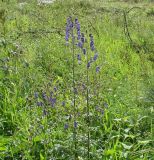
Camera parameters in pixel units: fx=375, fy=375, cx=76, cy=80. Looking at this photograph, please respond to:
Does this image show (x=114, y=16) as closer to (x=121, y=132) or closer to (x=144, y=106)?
(x=144, y=106)

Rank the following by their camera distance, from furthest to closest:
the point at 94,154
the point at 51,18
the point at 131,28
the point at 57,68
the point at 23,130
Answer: the point at 131,28 → the point at 51,18 → the point at 57,68 → the point at 23,130 → the point at 94,154

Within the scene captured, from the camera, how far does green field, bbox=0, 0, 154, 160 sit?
2.97m

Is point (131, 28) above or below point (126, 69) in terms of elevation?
above

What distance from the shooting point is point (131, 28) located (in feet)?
24.6

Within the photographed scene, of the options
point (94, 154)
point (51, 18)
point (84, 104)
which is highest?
point (51, 18)

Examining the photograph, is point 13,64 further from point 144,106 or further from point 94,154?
point 94,154

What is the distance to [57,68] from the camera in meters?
4.79

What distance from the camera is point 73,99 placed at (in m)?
3.75

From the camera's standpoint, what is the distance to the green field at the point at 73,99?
2.97 metres

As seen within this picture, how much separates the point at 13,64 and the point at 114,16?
15.0 ft

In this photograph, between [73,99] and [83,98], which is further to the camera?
[73,99]

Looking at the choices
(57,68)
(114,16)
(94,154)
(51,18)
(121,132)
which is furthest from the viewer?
(114,16)

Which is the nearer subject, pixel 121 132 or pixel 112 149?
pixel 112 149

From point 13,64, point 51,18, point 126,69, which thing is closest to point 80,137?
point 13,64
